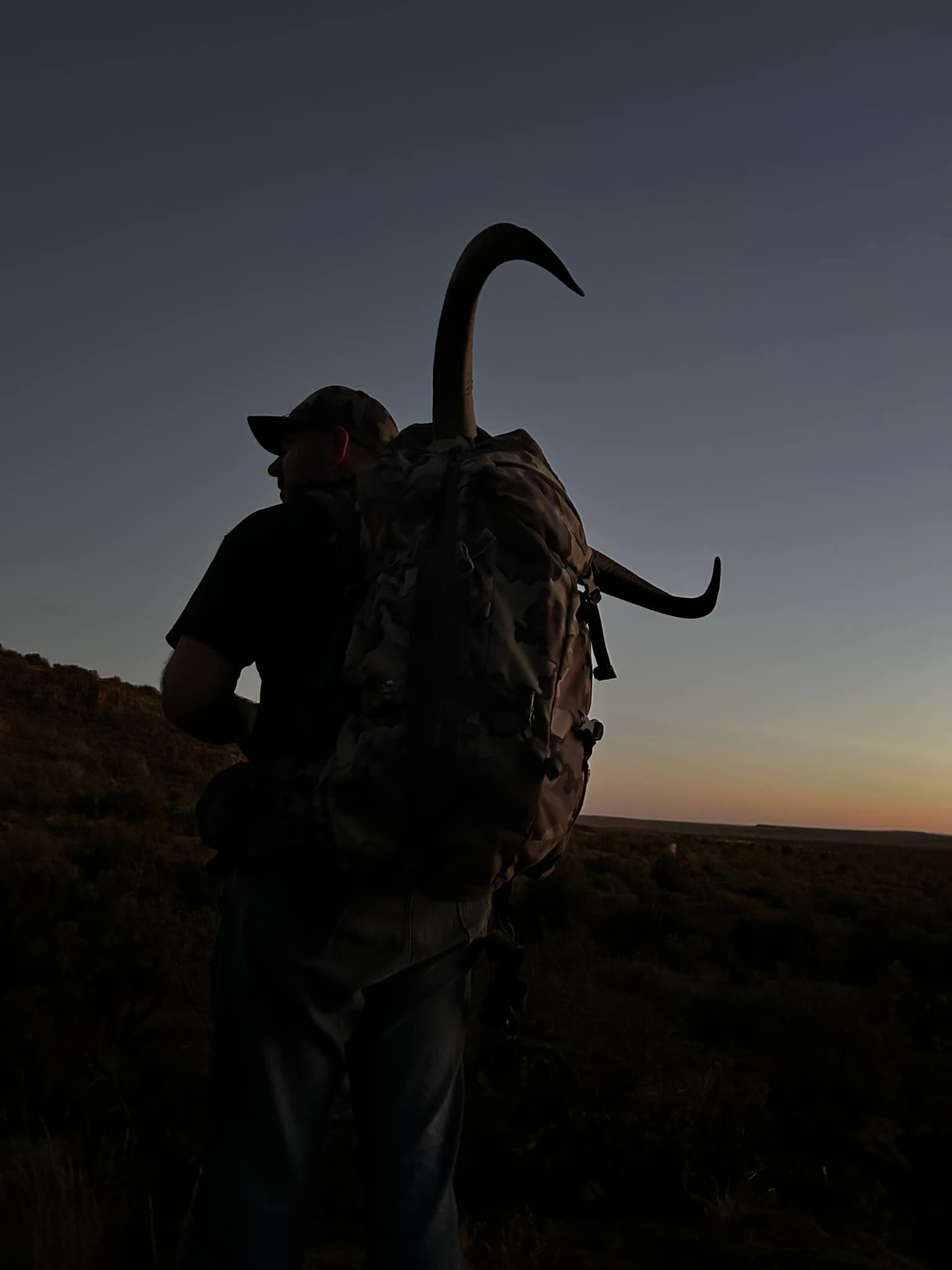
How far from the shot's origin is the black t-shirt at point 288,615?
175 cm

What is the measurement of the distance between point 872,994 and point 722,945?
81.7 inches

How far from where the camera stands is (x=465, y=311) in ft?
6.66

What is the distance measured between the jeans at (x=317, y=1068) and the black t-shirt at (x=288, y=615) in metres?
0.28

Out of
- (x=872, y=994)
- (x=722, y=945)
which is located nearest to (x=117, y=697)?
(x=722, y=945)

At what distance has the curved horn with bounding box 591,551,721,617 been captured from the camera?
2.46 m

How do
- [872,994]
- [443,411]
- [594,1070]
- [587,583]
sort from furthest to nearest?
[872,994] < [594,1070] < [443,411] < [587,583]

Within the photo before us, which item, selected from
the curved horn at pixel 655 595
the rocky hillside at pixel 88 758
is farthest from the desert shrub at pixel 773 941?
the curved horn at pixel 655 595

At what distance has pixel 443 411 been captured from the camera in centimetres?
211

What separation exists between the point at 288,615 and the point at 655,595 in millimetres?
1163

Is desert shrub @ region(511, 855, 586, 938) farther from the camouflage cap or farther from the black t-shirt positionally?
the black t-shirt

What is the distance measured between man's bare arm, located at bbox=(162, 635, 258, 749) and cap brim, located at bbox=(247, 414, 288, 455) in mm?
702

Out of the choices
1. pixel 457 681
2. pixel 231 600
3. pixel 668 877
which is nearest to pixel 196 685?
pixel 231 600

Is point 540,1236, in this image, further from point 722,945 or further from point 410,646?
point 722,945

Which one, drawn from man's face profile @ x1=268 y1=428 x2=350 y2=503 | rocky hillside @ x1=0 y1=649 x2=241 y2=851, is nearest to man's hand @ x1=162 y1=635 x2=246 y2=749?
man's face profile @ x1=268 y1=428 x2=350 y2=503
